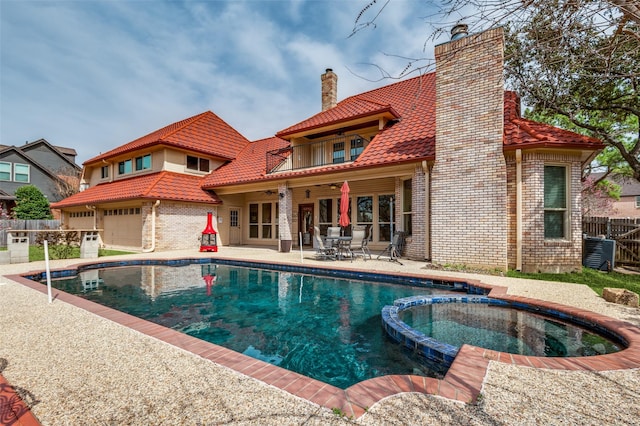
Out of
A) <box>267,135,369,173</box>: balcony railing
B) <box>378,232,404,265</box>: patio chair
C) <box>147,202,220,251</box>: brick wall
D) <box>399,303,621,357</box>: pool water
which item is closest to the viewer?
<box>399,303,621,357</box>: pool water

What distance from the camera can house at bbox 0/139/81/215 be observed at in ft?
84.9

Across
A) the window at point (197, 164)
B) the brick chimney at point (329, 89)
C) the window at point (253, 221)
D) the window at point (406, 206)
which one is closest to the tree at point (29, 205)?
the window at point (197, 164)

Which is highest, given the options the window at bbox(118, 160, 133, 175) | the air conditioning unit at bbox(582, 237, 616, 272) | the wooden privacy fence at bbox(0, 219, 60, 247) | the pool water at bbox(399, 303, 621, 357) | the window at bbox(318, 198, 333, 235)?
the window at bbox(118, 160, 133, 175)

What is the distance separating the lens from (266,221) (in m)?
18.3

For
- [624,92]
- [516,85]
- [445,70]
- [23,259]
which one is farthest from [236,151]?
[624,92]

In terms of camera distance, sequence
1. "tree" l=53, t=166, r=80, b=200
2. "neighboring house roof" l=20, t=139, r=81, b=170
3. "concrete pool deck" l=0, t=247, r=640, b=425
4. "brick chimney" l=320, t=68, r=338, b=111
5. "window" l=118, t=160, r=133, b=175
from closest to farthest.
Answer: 1. "concrete pool deck" l=0, t=247, r=640, b=425
2. "brick chimney" l=320, t=68, r=338, b=111
3. "window" l=118, t=160, r=133, b=175
4. "neighboring house roof" l=20, t=139, r=81, b=170
5. "tree" l=53, t=166, r=80, b=200

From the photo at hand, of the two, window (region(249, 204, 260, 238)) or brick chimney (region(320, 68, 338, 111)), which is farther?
window (region(249, 204, 260, 238))

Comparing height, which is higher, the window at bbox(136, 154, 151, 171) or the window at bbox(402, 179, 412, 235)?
the window at bbox(136, 154, 151, 171)

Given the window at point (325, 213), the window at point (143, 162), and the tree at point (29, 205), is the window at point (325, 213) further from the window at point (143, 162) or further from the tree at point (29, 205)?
the tree at point (29, 205)

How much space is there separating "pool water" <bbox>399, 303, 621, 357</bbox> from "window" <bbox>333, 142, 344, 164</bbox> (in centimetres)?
1017

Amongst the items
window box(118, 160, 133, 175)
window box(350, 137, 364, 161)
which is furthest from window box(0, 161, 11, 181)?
window box(350, 137, 364, 161)

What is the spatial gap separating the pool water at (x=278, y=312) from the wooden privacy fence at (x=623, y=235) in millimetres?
7818

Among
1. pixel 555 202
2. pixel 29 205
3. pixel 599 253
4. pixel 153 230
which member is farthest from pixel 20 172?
pixel 599 253

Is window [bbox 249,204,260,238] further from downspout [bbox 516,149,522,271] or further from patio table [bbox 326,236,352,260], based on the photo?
downspout [bbox 516,149,522,271]
